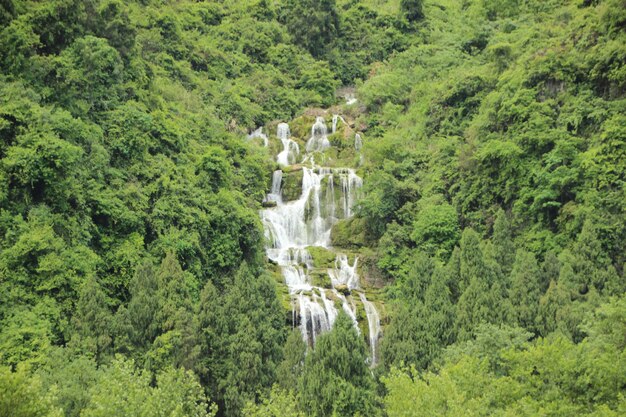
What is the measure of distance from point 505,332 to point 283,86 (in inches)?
1825

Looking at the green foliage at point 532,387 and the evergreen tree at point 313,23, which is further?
the evergreen tree at point 313,23

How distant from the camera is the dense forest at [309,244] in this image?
60.3 ft

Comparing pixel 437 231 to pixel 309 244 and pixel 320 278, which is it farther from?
pixel 309 244

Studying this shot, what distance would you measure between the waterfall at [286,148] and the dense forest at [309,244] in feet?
3.20

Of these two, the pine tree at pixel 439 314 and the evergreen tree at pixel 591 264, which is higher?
the evergreen tree at pixel 591 264

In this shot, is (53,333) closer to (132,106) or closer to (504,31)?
(132,106)

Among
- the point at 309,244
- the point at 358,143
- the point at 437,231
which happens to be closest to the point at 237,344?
the point at 437,231

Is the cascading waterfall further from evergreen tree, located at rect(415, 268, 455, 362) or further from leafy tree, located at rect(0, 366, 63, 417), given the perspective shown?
leafy tree, located at rect(0, 366, 63, 417)

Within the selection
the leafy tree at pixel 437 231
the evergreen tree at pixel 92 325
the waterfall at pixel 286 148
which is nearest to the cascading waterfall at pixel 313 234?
the waterfall at pixel 286 148

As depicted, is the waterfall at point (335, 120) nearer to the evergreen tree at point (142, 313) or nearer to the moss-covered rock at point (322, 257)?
the moss-covered rock at point (322, 257)

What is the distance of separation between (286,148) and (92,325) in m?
33.6

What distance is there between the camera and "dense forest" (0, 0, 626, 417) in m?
18.4

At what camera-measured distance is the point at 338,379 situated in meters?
20.3

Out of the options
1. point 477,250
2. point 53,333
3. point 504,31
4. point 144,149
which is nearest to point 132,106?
point 144,149
